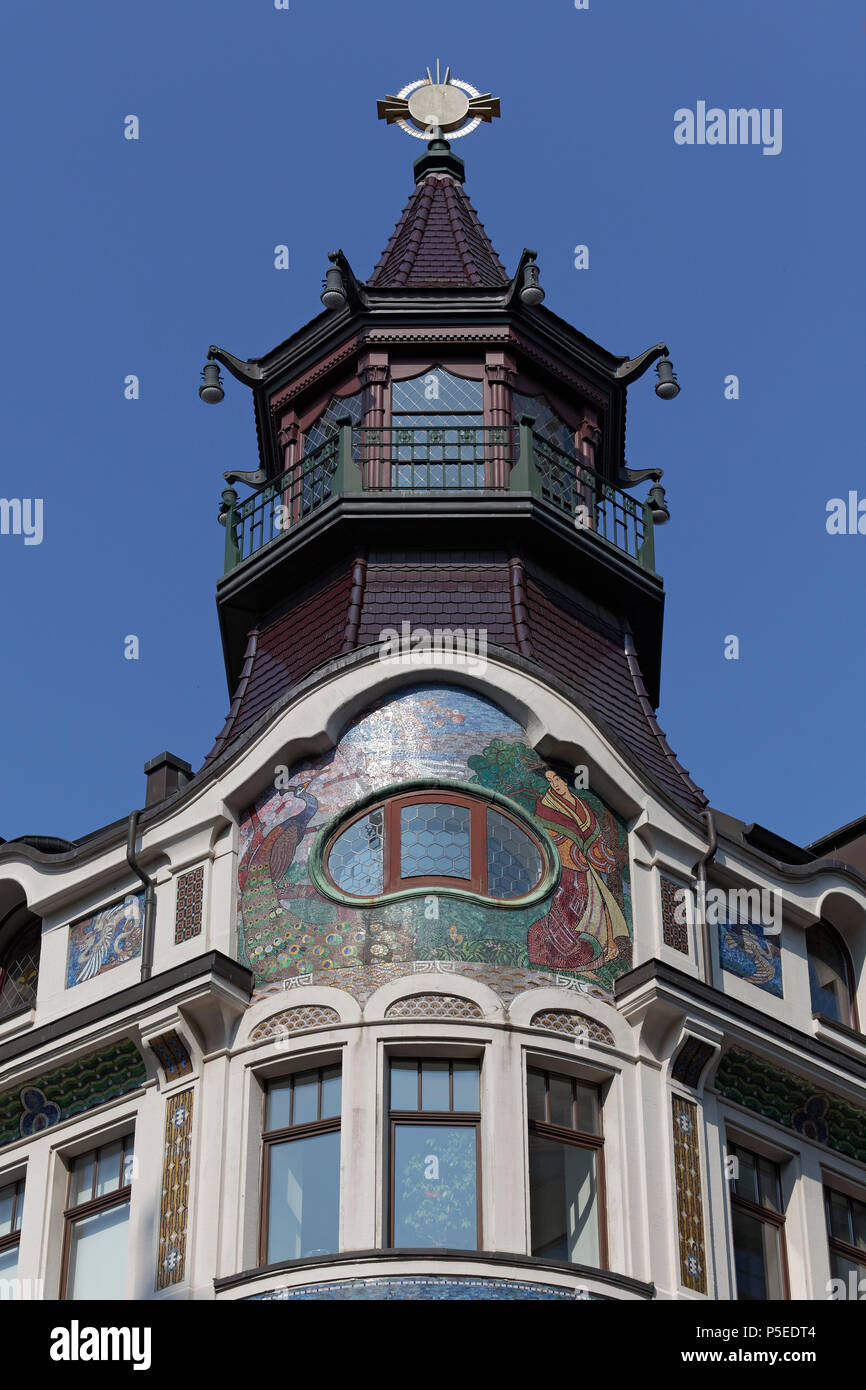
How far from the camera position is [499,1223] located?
2442cm

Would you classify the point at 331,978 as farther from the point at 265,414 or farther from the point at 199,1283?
the point at 265,414

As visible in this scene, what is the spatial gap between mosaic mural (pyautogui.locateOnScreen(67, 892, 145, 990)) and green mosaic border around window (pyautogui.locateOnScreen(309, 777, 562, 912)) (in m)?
2.29

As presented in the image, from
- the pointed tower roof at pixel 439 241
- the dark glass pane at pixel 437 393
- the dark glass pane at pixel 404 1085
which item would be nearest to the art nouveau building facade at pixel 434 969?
the dark glass pane at pixel 404 1085

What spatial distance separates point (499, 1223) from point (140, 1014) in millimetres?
4550

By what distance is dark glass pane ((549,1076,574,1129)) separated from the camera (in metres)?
25.7

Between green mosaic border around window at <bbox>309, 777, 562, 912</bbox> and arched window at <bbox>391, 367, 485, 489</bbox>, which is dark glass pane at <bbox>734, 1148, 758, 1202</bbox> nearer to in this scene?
green mosaic border around window at <bbox>309, 777, 562, 912</bbox>

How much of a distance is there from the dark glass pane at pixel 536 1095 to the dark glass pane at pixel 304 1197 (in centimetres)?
190

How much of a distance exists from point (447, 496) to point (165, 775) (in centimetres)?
463

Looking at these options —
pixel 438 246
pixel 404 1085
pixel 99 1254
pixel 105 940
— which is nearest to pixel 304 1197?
pixel 404 1085

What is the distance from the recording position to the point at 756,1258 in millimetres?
26625

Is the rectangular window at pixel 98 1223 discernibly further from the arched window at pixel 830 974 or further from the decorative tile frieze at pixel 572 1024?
the arched window at pixel 830 974

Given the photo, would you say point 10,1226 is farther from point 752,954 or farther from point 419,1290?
point 752,954

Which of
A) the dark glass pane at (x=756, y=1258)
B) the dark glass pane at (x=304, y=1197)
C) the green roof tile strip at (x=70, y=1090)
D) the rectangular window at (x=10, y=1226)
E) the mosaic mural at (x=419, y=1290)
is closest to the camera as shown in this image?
the mosaic mural at (x=419, y=1290)

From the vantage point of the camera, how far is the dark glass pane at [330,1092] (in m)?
25.4
